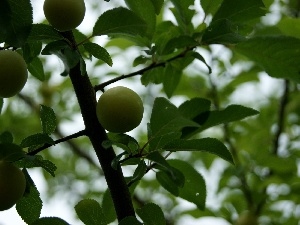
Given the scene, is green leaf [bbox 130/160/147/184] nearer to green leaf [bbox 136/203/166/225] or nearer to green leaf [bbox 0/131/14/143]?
green leaf [bbox 136/203/166/225]

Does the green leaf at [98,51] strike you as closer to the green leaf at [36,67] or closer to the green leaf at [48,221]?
the green leaf at [36,67]

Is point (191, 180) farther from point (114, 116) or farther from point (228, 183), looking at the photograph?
point (228, 183)

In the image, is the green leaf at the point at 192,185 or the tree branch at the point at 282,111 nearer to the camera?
the green leaf at the point at 192,185

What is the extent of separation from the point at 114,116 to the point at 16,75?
0.17 m

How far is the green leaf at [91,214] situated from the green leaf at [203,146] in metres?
0.17

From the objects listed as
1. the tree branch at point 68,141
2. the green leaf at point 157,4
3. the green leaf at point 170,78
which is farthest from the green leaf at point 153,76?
the tree branch at point 68,141

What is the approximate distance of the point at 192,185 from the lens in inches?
45.4

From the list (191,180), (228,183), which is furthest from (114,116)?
(228,183)

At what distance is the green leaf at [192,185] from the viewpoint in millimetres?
1143

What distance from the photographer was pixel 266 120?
2.12 metres

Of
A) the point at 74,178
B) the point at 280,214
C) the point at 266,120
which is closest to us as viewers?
the point at 280,214

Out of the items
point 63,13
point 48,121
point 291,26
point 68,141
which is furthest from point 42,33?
point 68,141

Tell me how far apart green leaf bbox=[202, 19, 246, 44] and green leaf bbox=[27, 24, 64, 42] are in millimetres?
299

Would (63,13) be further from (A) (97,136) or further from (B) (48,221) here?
(B) (48,221)
